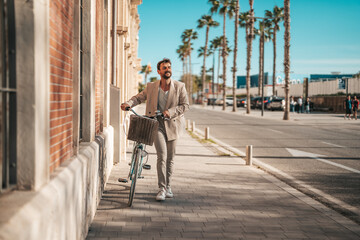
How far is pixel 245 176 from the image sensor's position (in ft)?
27.5

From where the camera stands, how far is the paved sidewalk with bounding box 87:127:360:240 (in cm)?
467

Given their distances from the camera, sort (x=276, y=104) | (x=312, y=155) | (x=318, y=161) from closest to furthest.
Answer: (x=318, y=161) → (x=312, y=155) → (x=276, y=104)

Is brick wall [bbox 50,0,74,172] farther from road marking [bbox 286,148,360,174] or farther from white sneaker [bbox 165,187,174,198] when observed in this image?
road marking [bbox 286,148,360,174]

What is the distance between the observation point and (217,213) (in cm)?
551

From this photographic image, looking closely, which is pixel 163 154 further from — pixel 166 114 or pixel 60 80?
pixel 60 80

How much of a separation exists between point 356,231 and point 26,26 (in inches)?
165

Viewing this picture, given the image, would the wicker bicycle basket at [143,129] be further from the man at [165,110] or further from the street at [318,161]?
the street at [318,161]

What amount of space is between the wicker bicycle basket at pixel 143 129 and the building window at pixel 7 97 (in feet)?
10.1

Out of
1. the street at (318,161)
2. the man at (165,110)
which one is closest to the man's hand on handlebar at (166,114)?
the man at (165,110)

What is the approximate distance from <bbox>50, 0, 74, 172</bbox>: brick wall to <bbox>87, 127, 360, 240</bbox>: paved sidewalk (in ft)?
4.05

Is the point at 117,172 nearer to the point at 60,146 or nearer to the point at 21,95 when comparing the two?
the point at 60,146

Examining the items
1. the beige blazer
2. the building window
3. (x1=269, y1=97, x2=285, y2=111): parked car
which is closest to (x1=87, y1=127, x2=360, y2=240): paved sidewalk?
the beige blazer

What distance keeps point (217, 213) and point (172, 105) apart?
5.58 ft

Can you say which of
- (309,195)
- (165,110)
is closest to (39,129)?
(165,110)
